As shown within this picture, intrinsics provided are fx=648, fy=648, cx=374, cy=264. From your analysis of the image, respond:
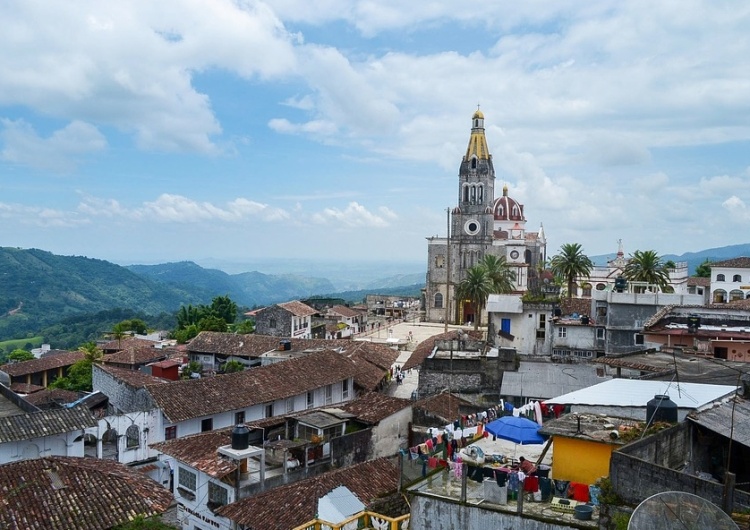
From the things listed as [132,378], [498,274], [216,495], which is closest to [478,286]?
[498,274]

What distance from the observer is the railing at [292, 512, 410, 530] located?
1347 cm

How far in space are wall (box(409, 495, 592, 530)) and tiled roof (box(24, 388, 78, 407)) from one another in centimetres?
3176

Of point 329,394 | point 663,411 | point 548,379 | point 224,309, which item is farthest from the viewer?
point 224,309

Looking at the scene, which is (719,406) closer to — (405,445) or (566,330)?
(405,445)

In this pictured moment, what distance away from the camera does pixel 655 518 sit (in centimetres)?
900

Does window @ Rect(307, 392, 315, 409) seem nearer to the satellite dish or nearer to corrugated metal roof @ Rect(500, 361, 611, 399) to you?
corrugated metal roof @ Rect(500, 361, 611, 399)

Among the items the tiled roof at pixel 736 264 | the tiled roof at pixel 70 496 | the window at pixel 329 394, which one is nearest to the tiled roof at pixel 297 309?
the window at pixel 329 394

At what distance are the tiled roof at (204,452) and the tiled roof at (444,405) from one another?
812cm

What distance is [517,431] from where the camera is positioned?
51.5ft

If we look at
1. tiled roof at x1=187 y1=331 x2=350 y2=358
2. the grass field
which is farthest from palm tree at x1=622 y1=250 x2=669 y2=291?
the grass field

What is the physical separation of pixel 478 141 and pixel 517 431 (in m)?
77.8

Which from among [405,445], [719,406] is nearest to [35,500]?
[405,445]

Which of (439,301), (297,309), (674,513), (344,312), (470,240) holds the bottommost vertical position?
(344,312)

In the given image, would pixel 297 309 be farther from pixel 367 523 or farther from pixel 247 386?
pixel 367 523
